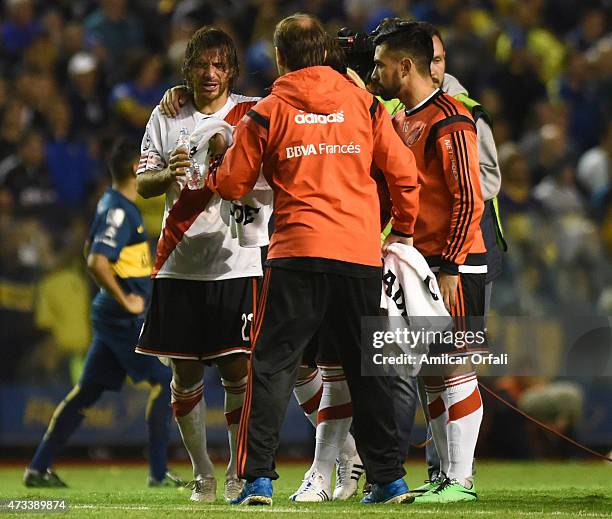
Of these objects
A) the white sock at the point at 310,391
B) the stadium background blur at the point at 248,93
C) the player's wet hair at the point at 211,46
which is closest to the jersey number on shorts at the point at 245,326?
the white sock at the point at 310,391

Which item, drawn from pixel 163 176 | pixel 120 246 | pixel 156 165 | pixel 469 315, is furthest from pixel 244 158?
pixel 120 246

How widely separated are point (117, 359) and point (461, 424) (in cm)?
320

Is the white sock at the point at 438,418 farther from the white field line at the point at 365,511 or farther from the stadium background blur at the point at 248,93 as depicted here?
the stadium background blur at the point at 248,93

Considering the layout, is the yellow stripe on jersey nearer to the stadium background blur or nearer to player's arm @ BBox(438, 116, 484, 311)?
the stadium background blur

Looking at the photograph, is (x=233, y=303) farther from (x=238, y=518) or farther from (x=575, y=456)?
(x=575, y=456)

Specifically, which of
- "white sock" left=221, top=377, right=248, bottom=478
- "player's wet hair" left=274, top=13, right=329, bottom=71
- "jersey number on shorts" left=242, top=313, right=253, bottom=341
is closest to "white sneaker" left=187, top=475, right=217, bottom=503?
"white sock" left=221, top=377, right=248, bottom=478

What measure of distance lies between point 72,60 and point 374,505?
10.3 m

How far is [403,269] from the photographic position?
247 inches

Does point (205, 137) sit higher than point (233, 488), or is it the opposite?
point (205, 137)

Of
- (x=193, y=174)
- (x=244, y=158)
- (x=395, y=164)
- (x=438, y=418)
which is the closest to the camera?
(x=244, y=158)

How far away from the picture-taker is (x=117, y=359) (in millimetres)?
8938

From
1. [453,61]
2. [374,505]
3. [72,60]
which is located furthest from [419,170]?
→ [72,60]

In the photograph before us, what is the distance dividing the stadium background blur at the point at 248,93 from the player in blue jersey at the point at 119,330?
1.47 meters

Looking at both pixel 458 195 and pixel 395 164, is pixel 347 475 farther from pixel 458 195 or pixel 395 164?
pixel 395 164
